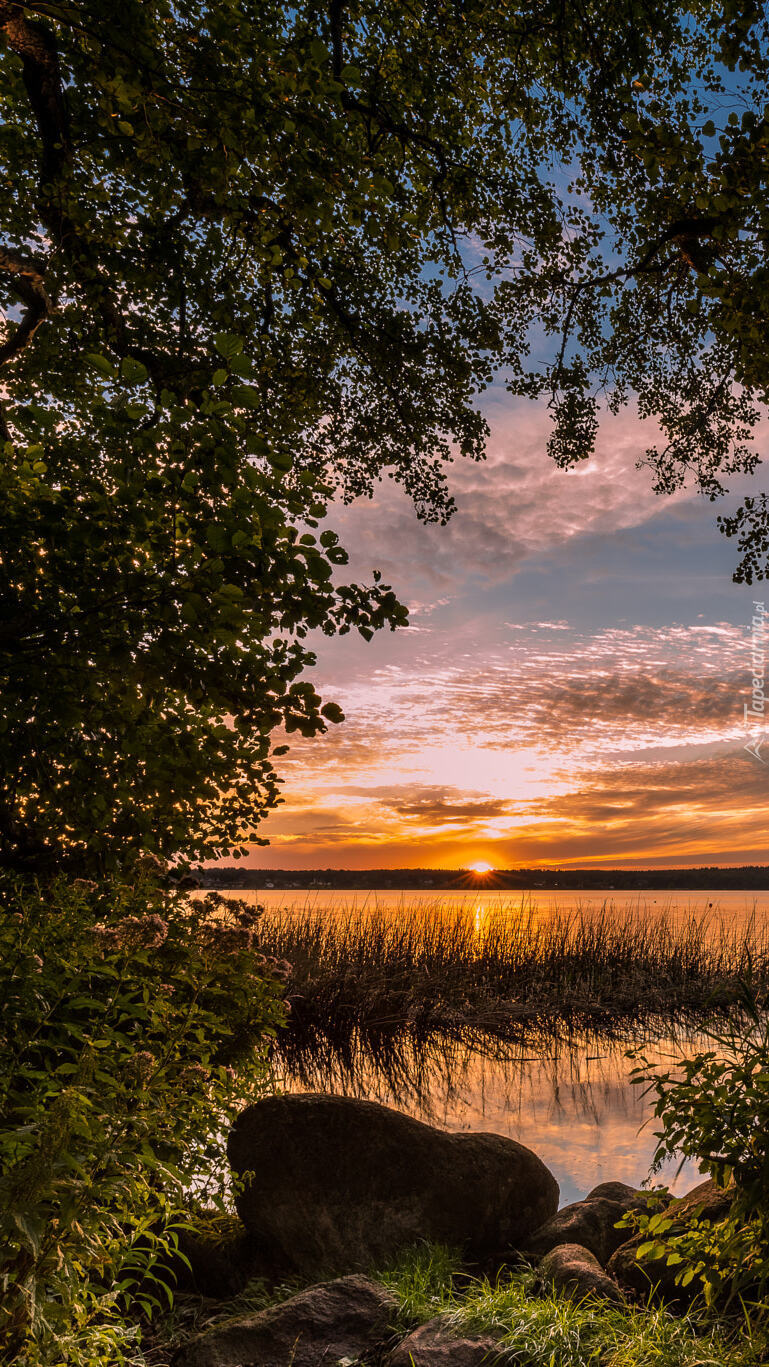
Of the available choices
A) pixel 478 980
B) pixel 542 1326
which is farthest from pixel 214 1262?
pixel 478 980

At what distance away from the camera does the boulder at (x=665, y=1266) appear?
4023 mm

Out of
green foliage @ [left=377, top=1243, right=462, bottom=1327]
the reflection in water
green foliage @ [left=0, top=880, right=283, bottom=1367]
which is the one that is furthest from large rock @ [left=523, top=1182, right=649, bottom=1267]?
green foliage @ [left=0, top=880, right=283, bottom=1367]

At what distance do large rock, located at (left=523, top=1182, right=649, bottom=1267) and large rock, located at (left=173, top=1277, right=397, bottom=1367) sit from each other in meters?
1.70

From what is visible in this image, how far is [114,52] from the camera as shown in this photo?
370 centimetres

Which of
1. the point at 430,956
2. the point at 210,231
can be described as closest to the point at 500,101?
the point at 210,231

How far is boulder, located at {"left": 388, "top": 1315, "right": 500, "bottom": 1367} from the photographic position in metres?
3.03

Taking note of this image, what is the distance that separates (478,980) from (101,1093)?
1195cm

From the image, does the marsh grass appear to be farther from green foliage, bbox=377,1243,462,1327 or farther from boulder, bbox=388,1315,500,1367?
boulder, bbox=388,1315,500,1367

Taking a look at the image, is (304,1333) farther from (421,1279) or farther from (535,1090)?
(535,1090)

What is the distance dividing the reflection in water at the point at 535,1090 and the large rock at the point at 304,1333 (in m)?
3.04

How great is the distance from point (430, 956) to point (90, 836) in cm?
1044

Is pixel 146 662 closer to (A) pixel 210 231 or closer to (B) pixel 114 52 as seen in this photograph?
(B) pixel 114 52

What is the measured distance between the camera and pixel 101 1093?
99.9 inches

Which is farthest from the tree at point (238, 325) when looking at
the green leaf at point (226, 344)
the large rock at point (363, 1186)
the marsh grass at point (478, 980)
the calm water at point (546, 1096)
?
the marsh grass at point (478, 980)
